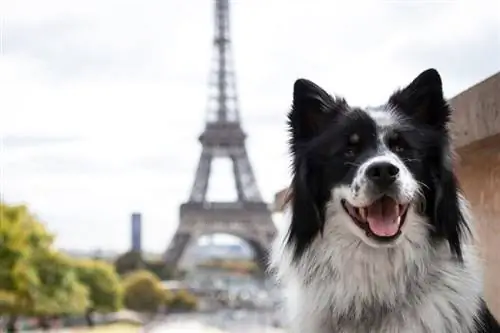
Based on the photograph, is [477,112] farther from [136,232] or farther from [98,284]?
[136,232]

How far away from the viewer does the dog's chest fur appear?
47.8 inches

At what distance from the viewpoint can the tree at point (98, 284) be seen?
18531mm

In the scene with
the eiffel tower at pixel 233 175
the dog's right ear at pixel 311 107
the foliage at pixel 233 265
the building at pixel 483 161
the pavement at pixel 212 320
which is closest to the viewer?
the dog's right ear at pixel 311 107

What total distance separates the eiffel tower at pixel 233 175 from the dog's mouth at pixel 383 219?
12766 millimetres

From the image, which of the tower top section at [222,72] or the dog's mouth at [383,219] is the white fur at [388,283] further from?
the tower top section at [222,72]

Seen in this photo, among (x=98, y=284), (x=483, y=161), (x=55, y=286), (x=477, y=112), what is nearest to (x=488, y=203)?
(x=483, y=161)

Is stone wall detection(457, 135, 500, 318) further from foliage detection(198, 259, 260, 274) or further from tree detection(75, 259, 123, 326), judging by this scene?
foliage detection(198, 259, 260, 274)

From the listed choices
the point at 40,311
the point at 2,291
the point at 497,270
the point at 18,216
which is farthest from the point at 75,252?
the point at 497,270

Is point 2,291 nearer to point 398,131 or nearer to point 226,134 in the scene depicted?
point 226,134

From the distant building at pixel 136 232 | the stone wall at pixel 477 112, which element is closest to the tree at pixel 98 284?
the distant building at pixel 136 232

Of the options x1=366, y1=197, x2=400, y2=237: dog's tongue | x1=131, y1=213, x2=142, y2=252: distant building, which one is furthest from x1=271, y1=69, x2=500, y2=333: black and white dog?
x1=131, y1=213, x2=142, y2=252: distant building

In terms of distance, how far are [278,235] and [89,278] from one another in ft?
58.5

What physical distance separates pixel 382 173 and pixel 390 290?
20 centimetres

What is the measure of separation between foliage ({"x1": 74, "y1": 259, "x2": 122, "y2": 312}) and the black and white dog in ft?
57.4
